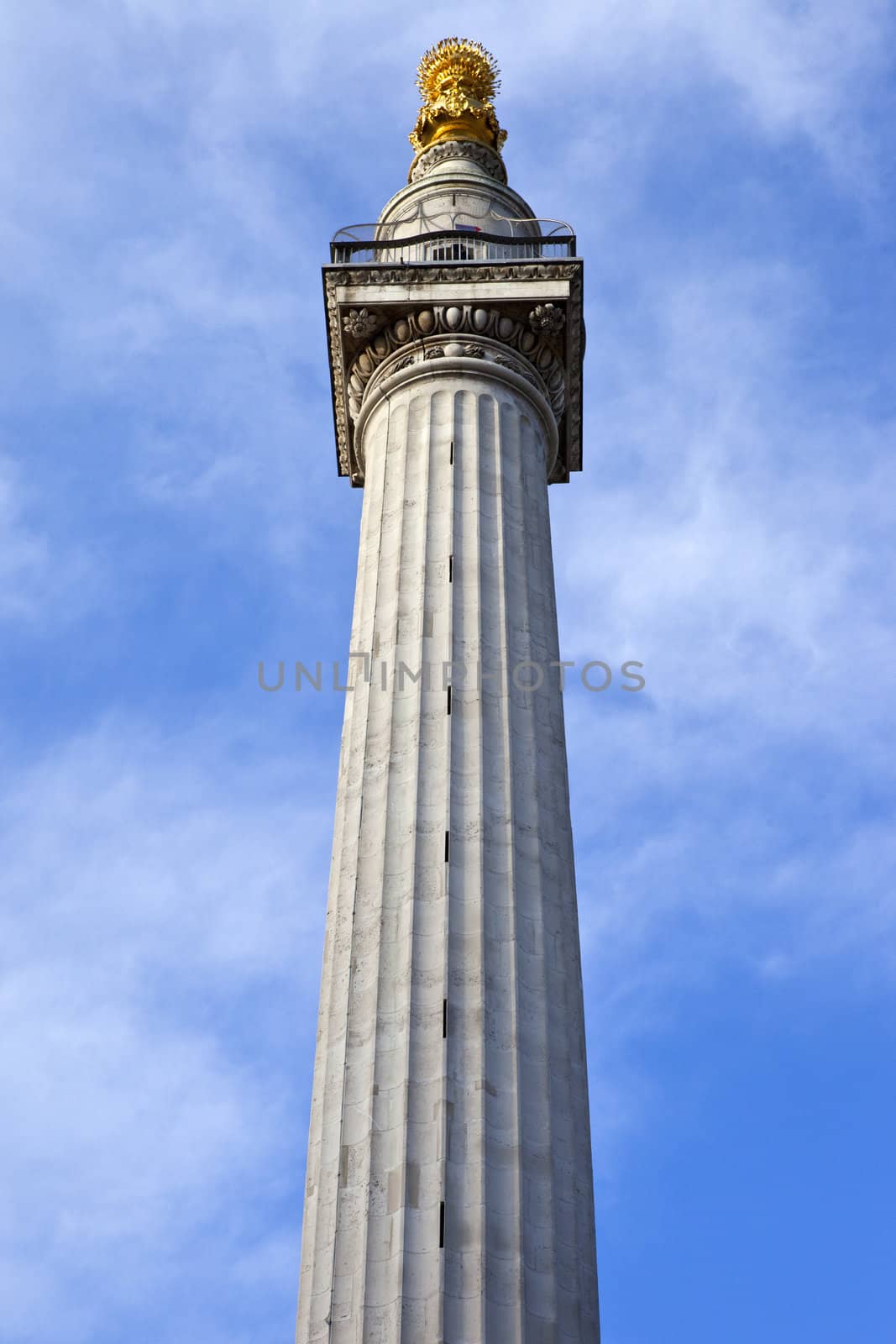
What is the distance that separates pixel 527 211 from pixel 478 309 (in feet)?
22.7

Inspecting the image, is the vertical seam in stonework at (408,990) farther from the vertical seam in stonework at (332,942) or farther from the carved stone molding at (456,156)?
the carved stone molding at (456,156)

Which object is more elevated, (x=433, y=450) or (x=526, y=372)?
(x=526, y=372)

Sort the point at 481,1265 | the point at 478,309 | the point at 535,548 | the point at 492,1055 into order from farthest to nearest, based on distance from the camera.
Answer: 1. the point at 478,309
2. the point at 535,548
3. the point at 492,1055
4. the point at 481,1265

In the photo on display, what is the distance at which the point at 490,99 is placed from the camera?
4616 cm

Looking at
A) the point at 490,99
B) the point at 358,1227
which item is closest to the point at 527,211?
the point at 490,99

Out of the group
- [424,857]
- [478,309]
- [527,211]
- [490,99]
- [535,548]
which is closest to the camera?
[424,857]

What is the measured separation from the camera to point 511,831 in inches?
1074

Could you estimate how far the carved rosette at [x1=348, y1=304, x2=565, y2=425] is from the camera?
35.8m

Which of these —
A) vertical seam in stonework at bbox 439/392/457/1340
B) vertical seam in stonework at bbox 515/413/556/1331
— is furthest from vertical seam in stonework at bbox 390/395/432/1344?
vertical seam in stonework at bbox 515/413/556/1331

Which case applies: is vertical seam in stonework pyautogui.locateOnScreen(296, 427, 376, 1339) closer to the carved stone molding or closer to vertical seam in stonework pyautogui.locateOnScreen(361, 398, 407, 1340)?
vertical seam in stonework pyautogui.locateOnScreen(361, 398, 407, 1340)

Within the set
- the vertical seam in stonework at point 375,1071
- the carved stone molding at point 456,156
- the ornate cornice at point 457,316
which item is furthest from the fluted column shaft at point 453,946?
the carved stone molding at point 456,156

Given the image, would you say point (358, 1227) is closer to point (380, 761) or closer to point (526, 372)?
point (380, 761)

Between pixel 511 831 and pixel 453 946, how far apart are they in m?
2.38

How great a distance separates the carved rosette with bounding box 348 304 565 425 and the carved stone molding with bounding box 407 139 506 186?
857cm
